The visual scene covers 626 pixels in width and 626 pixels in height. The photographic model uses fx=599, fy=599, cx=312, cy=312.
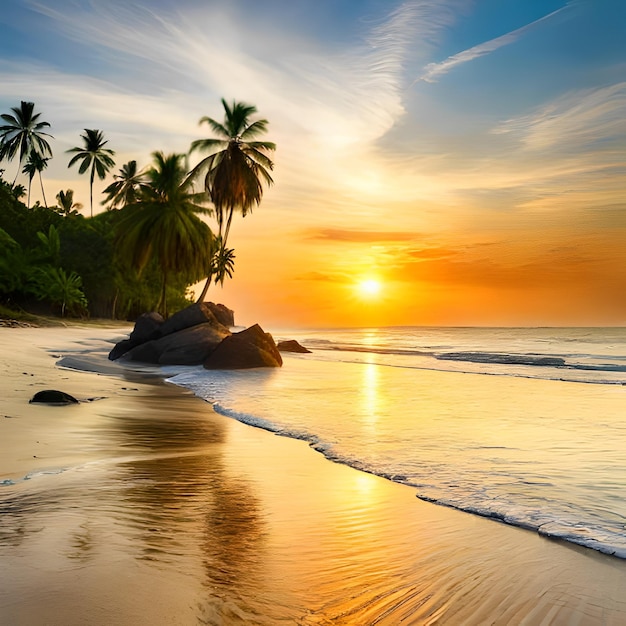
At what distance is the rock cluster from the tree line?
14665mm

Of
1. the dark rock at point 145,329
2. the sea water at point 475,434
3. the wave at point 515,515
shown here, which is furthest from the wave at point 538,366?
the wave at point 515,515

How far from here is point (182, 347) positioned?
20.2 metres

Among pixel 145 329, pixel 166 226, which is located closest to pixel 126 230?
pixel 166 226

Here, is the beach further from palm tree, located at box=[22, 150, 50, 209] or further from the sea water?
palm tree, located at box=[22, 150, 50, 209]

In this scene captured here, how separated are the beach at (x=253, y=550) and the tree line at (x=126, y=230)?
105 ft

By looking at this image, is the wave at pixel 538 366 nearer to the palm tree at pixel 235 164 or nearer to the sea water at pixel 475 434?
the sea water at pixel 475 434

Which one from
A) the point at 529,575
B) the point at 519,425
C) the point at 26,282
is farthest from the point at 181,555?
the point at 26,282

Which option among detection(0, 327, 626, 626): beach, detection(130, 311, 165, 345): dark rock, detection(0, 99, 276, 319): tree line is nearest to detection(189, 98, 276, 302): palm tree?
detection(0, 99, 276, 319): tree line

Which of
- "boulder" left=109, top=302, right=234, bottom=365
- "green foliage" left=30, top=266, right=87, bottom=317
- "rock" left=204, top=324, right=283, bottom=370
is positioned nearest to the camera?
"rock" left=204, top=324, right=283, bottom=370

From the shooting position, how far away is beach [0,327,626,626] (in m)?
2.52

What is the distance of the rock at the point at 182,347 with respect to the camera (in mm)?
19922

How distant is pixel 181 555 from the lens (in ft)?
10.1

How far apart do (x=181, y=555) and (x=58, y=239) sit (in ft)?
161

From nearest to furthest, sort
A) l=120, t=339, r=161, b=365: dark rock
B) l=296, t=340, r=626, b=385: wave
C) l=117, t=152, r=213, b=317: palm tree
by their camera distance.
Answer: l=296, t=340, r=626, b=385: wave → l=120, t=339, r=161, b=365: dark rock → l=117, t=152, r=213, b=317: palm tree
